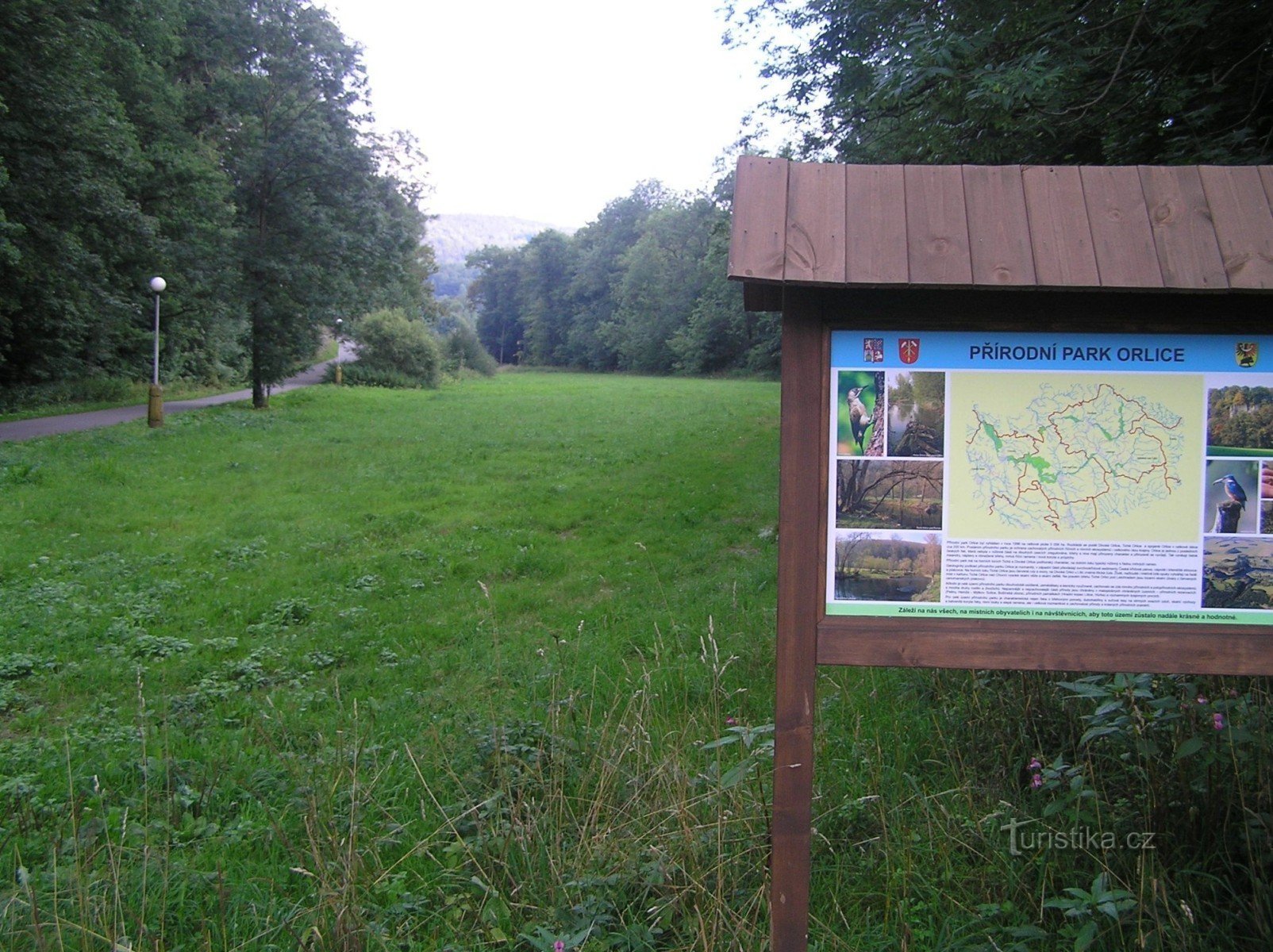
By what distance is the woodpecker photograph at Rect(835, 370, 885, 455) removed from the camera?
2887 mm

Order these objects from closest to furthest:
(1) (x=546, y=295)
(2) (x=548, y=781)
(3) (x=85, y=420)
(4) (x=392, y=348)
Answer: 1. (2) (x=548, y=781)
2. (3) (x=85, y=420)
3. (4) (x=392, y=348)
4. (1) (x=546, y=295)

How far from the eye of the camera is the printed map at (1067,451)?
2869 millimetres

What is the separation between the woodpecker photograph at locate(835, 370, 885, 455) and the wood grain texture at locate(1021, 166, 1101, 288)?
51 centimetres

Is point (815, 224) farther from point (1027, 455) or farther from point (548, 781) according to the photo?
point (548, 781)

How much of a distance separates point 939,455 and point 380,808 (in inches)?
101

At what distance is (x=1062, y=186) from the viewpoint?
295 centimetres

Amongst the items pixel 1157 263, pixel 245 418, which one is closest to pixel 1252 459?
pixel 1157 263

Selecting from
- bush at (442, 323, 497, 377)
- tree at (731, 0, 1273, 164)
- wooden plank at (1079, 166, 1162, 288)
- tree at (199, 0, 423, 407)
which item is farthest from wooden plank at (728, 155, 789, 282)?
bush at (442, 323, 497, 377)

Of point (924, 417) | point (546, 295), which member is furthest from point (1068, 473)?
point (546, 295)

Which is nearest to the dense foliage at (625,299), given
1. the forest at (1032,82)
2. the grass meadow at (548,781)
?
the forest at (1032,82)

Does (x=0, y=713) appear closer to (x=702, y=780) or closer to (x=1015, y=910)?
(x=702, y=780)

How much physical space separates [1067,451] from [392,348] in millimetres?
51495

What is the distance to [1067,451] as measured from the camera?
2871mm

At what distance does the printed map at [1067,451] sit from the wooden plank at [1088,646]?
28 centimetres
